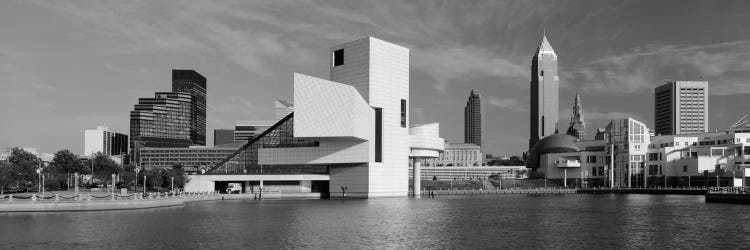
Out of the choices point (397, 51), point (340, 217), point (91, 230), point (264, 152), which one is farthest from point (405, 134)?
point (91, 230)

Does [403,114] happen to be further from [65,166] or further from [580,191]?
[65,166]

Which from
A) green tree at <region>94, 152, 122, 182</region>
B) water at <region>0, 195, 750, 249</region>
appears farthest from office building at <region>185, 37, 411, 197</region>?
water at <region>0, 195, 750, 249</region>

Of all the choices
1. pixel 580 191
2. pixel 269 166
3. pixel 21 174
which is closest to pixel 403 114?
pixel 269 166

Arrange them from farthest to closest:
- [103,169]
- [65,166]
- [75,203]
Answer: [103,169]
[65,166]
[75,203]

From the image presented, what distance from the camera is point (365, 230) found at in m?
56.9

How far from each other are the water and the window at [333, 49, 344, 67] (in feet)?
174

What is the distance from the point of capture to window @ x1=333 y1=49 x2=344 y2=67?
126500mm

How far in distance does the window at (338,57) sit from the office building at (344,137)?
19 cm

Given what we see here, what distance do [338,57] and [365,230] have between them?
73.8m

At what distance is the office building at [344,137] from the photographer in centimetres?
11331

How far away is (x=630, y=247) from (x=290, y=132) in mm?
93588

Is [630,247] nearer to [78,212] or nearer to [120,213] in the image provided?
[120,213]

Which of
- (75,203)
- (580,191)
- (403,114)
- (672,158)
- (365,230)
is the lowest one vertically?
(580,191)

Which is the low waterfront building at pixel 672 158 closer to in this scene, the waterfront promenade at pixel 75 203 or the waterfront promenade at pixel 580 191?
the waterfront promenade at pixel 580 191
